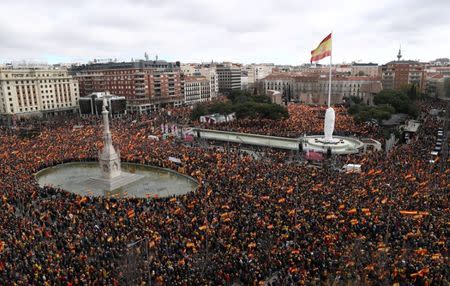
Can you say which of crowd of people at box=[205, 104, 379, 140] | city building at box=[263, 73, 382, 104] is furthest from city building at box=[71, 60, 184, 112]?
city building at box=[263, 73, 382, 104]

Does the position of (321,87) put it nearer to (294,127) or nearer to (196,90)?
(196,90)

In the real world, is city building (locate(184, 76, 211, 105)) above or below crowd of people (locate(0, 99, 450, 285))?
above

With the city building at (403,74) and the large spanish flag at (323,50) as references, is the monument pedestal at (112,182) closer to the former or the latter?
the large spanish flag at (323,50)

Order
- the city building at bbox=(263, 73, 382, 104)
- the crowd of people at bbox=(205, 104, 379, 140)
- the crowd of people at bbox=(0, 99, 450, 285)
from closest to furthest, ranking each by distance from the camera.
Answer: the crowd of people at bbox=(0, 99, 450, 285) → the crowd of people at bbox=(205, 104, 379, 140) → the city building at bbox=(263, 73, 382, 104)

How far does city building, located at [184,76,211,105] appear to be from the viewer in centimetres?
10756

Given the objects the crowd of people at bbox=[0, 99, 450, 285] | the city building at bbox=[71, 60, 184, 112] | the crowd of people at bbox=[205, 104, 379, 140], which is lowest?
the crowd of people at bbox=[0, 99, 450, 285]

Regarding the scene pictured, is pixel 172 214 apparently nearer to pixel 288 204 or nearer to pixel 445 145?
pixel 288 204

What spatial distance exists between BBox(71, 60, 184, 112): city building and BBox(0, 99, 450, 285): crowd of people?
5800 cm

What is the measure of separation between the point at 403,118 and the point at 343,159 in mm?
A: 28778

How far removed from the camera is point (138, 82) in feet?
289

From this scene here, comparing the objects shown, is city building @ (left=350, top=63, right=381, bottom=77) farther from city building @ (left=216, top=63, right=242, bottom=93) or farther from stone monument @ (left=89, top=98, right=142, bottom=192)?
stone monument @ (left=89, top=98, right=142, bottom=192)

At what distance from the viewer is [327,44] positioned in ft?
130

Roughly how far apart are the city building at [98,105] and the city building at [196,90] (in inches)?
1030

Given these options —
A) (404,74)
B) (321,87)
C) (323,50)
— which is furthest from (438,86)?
(323,50)
